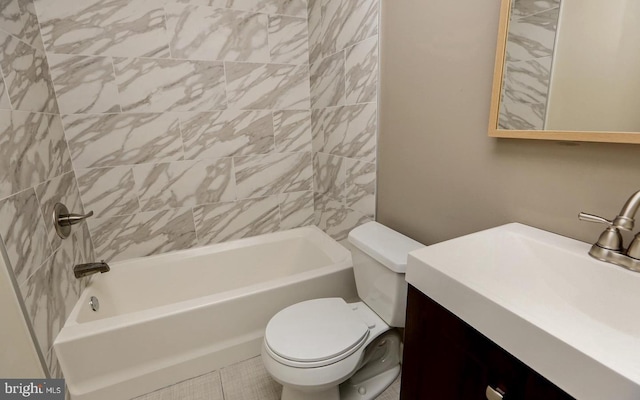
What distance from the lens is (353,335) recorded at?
3.93 ft

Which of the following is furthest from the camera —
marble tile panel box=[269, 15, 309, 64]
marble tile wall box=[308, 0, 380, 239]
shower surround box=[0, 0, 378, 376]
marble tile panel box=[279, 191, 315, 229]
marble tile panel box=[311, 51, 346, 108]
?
marble tile panel box=[279, 191, 315, 229]

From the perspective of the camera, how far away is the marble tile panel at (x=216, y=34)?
1.74 metres

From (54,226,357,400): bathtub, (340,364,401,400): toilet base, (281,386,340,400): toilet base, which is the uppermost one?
(54,226,357,400): bathtub

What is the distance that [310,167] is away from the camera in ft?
7.45

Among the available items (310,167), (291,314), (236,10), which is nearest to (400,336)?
(291,314)

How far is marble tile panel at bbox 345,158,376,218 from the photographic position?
1640 mm

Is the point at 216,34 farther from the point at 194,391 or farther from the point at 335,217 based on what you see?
the point at 194,391

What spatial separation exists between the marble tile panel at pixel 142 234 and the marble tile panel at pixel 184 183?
0.07 meters

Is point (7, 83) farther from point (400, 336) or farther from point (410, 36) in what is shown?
point (400, 336)

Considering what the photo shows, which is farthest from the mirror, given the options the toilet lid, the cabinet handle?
the toilet lid

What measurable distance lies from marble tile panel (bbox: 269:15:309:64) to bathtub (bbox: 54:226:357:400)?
1.28m

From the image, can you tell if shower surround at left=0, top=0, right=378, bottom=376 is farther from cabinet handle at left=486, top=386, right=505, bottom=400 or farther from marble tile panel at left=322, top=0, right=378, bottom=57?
cabinet handle at left=486, top=386, right=505, bottom=400

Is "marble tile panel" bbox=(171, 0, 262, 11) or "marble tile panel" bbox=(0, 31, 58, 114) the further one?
"marble tile panel" bbox=(171, 0, 262, 11)

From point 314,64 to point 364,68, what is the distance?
0.60m
